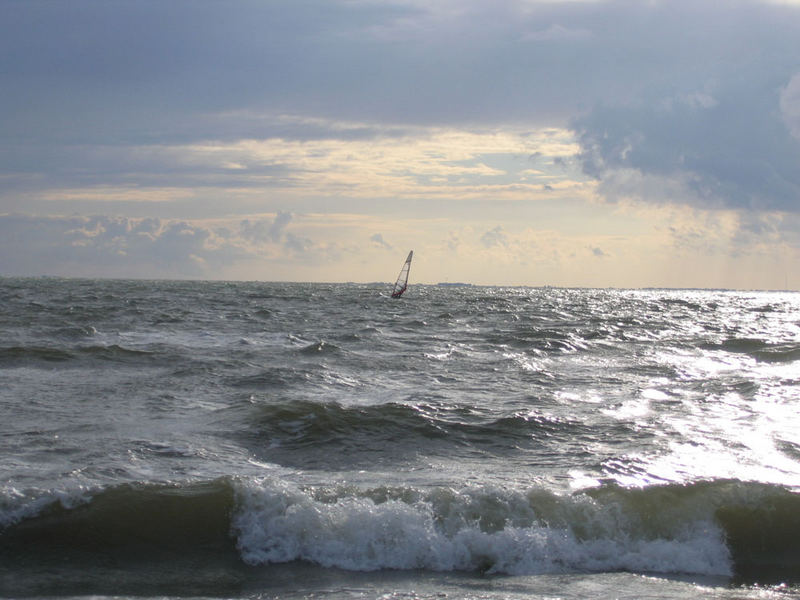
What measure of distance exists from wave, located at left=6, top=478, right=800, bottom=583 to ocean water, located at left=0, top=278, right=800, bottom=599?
24 millimetres

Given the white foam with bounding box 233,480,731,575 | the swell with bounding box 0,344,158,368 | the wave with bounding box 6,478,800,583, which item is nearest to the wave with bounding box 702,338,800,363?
the wave with bounding box 6,478,800,583

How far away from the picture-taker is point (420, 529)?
765 cm

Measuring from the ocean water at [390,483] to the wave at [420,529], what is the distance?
0.02 meters

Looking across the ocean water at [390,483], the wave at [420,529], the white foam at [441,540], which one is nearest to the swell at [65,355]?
the ocean water at [390,483]

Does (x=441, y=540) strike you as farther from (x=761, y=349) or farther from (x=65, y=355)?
(x=761, y=349)

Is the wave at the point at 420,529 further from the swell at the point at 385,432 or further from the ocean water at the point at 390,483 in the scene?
the swell at the point at 385,432

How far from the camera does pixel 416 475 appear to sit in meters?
9.57

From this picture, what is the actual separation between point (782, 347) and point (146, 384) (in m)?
22.4

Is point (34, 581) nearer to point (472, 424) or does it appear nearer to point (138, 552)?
point (138, 552)

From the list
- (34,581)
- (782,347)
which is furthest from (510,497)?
(782,347)

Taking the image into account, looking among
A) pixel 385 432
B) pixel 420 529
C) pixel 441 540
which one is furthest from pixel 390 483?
pixel 385 432

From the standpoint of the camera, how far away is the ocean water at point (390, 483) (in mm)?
6973

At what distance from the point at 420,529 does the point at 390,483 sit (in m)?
1.48

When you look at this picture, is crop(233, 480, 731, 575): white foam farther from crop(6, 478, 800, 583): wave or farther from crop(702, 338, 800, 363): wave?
crop(702, 338, 800, 363): wave
